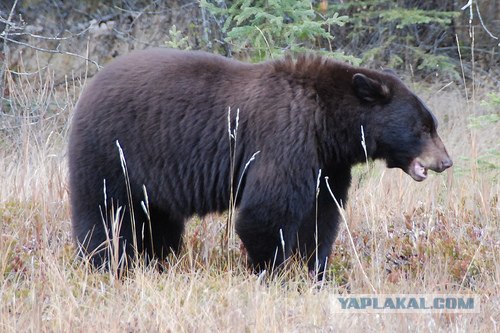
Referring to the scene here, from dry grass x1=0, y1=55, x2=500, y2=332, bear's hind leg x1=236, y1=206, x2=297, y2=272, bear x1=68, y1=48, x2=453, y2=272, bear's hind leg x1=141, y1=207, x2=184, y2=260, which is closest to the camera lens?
dry grass x1=0, y1=55, x2=500, y2=332

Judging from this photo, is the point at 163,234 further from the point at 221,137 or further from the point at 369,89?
the point at 369,89

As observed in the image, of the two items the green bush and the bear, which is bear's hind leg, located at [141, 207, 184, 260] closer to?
the bear

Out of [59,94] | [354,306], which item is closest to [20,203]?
[354,306]

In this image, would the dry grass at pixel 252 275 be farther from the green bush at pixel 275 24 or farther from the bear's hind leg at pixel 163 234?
the green bush at pixel 275 24

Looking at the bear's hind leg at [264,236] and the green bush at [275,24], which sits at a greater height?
the green bush at [275,24]

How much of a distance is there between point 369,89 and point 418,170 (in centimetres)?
59

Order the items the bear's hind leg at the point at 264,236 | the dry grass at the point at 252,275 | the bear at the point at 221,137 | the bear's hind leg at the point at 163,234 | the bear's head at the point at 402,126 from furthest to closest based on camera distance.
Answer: the bear's hind leg at the point at 163,234
the bear's head at the point at 402,126
the bear at the point at 221,137
the bear's hind leg at the point at 264,236
the dry grass at the point at 252,275

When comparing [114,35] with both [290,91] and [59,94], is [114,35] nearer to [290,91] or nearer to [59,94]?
[59,94]

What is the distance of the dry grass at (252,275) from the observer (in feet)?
13.0

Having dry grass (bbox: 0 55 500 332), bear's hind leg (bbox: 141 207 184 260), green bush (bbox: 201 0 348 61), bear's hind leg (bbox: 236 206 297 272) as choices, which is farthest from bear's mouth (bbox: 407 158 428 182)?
green bush (bbox: 201 0 348 61)

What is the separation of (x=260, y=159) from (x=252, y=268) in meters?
0.66

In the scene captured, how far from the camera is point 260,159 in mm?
5059

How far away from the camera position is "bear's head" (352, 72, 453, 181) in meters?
5.25

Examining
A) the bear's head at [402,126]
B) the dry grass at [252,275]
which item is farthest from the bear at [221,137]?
the dry grass at [252,275]
